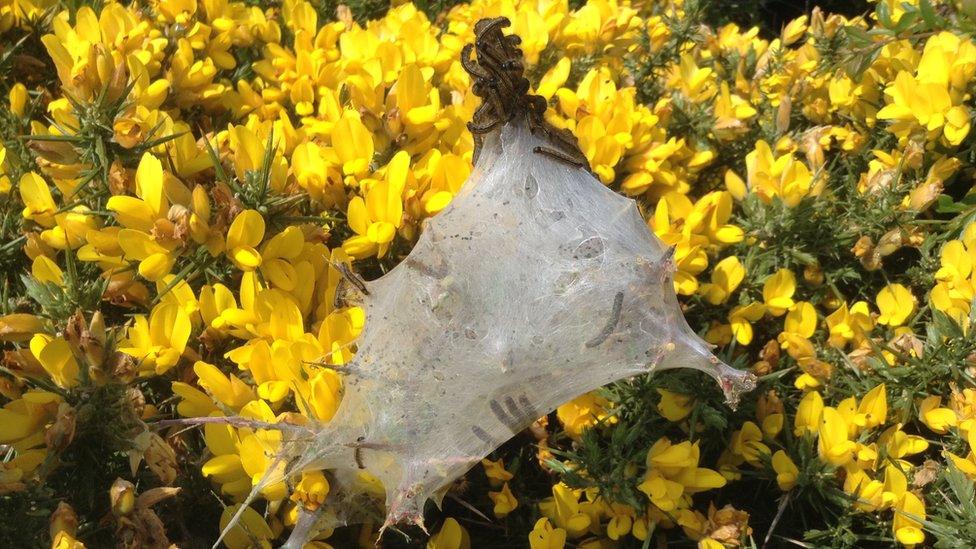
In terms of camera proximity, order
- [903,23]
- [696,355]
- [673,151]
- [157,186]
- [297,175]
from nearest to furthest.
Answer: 1. [696,355]
2. [157,186]
3. [297,175]
4. [673,151]
5. [903,23]

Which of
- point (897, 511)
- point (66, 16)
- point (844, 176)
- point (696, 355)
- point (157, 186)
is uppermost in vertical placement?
point (66, 16)

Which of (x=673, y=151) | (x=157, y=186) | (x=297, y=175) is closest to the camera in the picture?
(x=157, y=186)

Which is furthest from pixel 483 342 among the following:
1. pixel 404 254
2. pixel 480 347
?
pixel 404 254

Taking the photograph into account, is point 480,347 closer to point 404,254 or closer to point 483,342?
point 483,342

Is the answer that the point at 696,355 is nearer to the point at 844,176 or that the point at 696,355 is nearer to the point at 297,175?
the point at 297,175

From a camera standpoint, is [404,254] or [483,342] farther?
[404,254]

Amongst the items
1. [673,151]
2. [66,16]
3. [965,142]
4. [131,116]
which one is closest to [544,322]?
[673,151]
